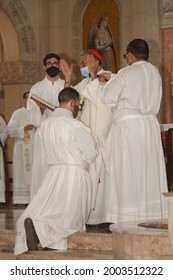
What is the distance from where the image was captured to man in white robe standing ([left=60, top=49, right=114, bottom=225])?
10.5 m

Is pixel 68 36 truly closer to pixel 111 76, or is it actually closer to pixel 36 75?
pixel 36 75

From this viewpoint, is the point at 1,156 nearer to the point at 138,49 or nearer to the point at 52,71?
the point at 52,71

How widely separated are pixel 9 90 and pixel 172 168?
6.98 meters

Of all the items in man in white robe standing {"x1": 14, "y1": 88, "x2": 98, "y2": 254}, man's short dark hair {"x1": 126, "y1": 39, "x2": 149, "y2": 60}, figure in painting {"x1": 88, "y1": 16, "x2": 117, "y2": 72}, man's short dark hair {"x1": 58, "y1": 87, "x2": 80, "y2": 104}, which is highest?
figure in painting {"x1": 88, "y1": 16, "x2": 117, "y2": 72}

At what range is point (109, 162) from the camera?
10273 mm

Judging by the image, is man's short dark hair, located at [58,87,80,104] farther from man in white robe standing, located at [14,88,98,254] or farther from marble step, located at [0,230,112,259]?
marble step, located at [0,230,112,259]

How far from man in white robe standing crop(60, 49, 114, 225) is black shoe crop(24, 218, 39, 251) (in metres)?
1.29

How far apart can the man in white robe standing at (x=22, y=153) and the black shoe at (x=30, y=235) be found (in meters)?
6.10

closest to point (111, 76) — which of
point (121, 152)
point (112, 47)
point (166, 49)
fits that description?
point (121, 152)

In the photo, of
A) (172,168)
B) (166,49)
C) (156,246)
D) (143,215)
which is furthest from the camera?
(166,49)

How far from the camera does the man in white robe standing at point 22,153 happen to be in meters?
15.6

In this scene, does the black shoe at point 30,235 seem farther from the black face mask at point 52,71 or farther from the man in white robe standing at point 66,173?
the black face mask at point 52,71

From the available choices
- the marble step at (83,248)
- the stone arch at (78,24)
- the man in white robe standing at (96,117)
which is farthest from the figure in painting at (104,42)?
the marble step at (83,248)

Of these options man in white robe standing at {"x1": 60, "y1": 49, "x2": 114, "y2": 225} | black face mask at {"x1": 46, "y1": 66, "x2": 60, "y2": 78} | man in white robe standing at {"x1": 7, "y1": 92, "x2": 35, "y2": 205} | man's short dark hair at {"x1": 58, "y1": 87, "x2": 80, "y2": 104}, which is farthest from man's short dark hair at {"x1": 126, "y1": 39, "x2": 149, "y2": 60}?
man in white robe standing at {"x1": 7, "y1": 92, "x2": 35, "y2": 205}
